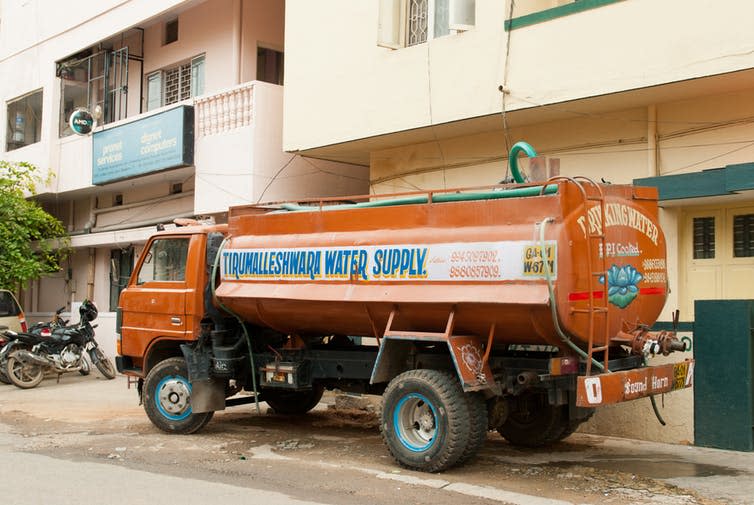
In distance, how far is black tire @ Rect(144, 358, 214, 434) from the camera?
9.32 meters

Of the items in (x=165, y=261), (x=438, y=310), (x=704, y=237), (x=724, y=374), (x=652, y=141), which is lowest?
(x=724, y=374)

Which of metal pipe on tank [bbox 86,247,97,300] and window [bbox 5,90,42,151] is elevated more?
window [bbox 5,90,42,151]

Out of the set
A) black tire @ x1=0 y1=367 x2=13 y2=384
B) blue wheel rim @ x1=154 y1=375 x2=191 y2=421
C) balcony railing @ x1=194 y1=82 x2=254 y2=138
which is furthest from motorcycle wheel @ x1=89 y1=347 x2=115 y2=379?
blue wheel rim @ x1=154 y1=375 x2=191 y2=421

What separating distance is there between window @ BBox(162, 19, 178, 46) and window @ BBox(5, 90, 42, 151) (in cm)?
500

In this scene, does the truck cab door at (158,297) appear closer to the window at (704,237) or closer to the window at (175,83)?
the window at (704,237)

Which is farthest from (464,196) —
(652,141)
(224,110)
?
(224,110)

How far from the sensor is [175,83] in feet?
57.7

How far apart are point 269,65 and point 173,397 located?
8.79m

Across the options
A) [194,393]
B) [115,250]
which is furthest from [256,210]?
[115,250]

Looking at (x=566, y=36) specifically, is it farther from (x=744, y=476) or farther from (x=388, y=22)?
(x=744, y=476)

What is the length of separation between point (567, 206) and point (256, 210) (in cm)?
375

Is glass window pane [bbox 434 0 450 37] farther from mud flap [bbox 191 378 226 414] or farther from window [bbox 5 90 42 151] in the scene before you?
window [bbox 5 90 42 151]

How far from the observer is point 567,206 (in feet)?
21.7

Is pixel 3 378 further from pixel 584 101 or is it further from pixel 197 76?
pixel 584 101
